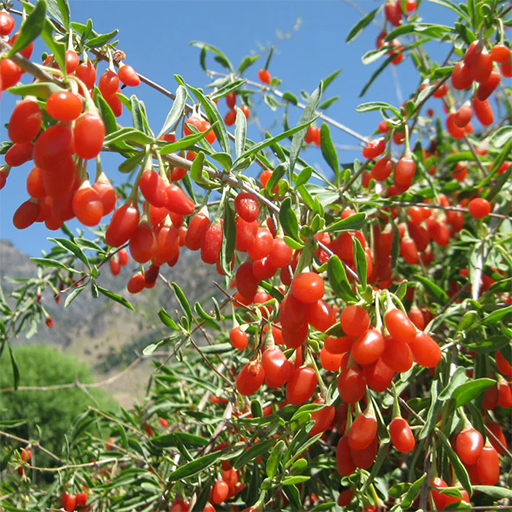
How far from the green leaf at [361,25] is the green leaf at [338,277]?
1.24 meters

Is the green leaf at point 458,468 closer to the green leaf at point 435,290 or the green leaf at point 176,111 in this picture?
the green leaf at point 435,290

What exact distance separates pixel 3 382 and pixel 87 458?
585cm

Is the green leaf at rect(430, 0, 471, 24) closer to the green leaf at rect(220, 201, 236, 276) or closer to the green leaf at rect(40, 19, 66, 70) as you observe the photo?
the green leaf at rect(220, 201, 236, 276)

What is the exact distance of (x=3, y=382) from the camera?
6762mm

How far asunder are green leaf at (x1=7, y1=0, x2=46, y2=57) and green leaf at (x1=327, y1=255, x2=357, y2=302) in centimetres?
44

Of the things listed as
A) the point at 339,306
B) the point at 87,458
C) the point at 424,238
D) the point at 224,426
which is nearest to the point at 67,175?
the point at 224,426

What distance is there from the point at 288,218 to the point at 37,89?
35 cm

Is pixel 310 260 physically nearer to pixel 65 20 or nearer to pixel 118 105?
pixel 118 105

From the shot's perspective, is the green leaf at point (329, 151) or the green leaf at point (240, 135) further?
the green leaf at point (329, 151)

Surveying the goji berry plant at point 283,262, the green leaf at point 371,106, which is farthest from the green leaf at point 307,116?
the green leaf at point 371,106

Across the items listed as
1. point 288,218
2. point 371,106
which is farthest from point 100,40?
point 371,106

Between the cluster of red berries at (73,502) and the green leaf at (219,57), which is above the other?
the green leaf at (219,57)

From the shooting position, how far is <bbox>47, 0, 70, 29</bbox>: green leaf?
0.73 metres

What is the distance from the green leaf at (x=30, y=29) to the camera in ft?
1.53
